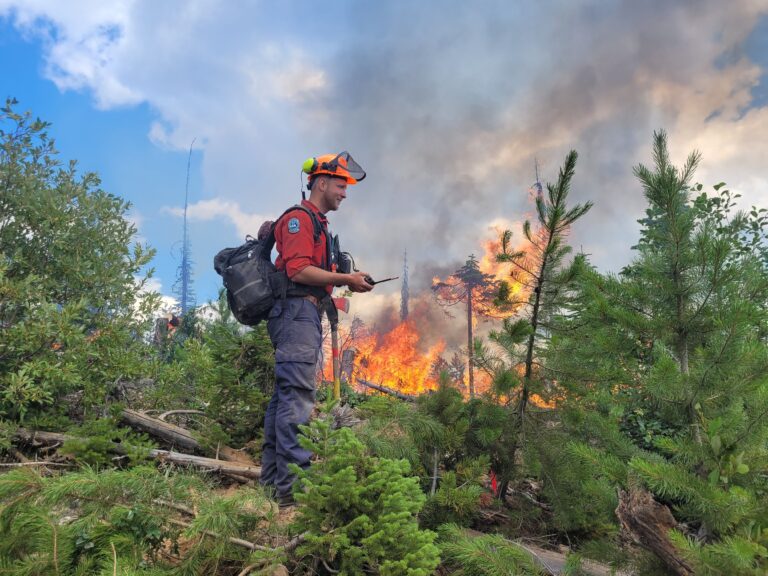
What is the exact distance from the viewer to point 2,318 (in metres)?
5.70

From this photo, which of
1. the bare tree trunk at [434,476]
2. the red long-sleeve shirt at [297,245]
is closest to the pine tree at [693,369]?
the bare tree trunk at [434,476]

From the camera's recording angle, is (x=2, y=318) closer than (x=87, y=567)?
No

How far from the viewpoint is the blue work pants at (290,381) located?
4.52 metres

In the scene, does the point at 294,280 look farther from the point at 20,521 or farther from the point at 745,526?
the point at 745,526

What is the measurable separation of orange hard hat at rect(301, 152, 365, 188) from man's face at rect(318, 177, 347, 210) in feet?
0.20

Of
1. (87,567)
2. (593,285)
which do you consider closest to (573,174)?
(593,285)

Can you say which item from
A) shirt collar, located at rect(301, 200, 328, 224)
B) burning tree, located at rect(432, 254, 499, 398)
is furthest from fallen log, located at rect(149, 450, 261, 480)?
burning tree, located at rect(432, 254, 499, 398)

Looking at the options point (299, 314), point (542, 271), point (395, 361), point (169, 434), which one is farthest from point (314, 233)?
point (395, 361)

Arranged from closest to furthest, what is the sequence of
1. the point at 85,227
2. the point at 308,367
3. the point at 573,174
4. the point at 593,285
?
1. the point at 593,285
2. the point at 573,174
3. the point at 308,367
4. the point at 85,227

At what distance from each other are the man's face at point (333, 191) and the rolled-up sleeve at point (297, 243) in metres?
0.46

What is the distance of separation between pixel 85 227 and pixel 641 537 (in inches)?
261

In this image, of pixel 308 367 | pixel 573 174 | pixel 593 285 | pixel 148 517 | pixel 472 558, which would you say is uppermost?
pixel 573 174

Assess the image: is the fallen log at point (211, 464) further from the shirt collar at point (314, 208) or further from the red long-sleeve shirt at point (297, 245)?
the shirt collar at point (314, 208)

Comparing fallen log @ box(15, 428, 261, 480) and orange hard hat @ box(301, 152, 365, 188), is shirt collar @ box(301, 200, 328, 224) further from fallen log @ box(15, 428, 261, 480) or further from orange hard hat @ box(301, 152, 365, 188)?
fallen log @ box(15, 428, 261, 480)
